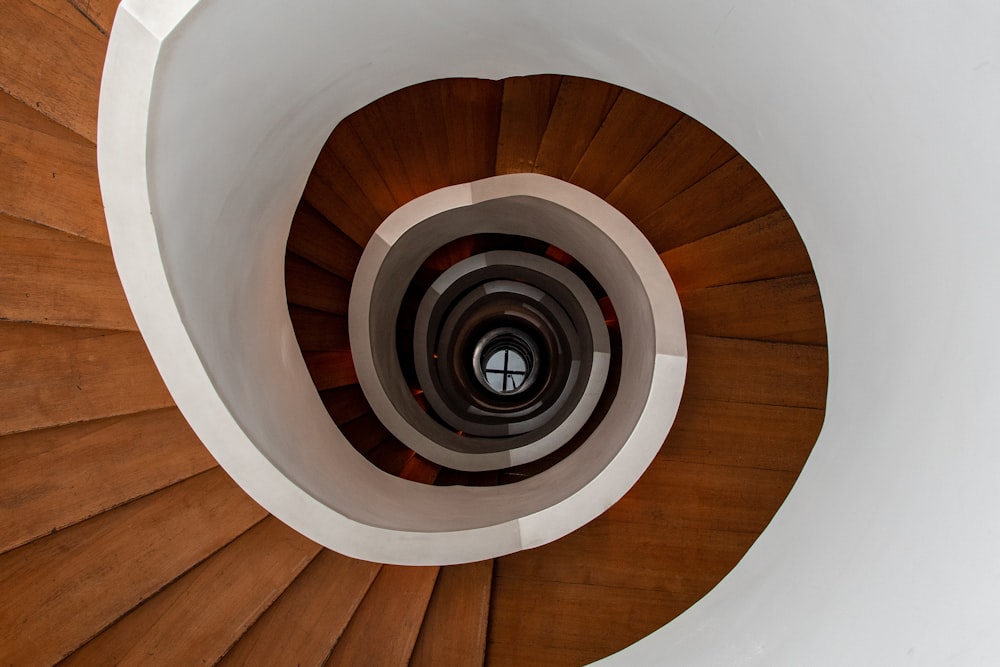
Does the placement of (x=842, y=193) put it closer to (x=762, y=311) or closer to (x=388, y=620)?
(x=762, y=311)

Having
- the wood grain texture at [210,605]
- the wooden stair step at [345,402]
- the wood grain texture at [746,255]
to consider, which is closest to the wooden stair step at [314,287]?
the wooden stair step at [345,402]

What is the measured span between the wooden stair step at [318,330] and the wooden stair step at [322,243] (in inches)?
10.5

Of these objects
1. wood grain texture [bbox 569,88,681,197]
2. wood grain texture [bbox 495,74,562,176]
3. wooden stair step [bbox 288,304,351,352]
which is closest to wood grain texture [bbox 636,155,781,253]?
wood grain texture [bbox 569,88,681,197]

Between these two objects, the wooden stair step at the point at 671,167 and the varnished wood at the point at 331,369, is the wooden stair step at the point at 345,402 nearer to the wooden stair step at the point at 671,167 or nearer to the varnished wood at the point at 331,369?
the varnished wood at the point at 331,369

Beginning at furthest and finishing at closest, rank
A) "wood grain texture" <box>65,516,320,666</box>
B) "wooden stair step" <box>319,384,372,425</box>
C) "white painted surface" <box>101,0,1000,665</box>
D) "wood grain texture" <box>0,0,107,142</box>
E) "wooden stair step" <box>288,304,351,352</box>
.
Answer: "wooden stair step" <box>319,384,372,425</box>
"wooden stair step" <box>288,304,351,352</box>
"wood grain texture" <box>65,516,320,666</box>
"wood grain texture" <box>0,0,107,142</box>
"white painted surface" <box>101,0,1000,665</box>

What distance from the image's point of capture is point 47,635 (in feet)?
5.89

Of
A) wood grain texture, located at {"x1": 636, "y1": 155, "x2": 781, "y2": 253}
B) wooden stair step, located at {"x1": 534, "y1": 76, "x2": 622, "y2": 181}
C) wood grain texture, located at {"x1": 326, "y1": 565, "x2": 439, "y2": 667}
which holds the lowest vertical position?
wood grain texture, located at {"x1": 326, "y1": 565, "x2": 439, "y2": 667}

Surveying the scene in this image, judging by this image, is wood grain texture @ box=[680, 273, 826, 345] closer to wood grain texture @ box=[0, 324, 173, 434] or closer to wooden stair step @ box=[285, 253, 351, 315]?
wooden stair step @ box=[285, 253, 351, 315]

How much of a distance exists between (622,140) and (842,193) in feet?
3.79

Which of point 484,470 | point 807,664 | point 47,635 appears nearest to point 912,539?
point 807,664

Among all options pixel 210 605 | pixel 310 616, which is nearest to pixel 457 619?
pixel 310 616

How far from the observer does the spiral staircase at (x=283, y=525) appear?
1.80 metres

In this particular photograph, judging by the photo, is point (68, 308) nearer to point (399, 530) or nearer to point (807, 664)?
point (399, 530)

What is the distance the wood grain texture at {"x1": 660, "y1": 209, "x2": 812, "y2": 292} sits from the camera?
92.7 inches
